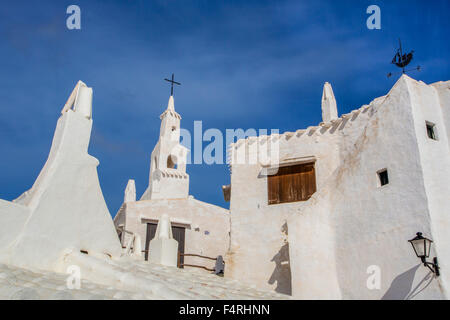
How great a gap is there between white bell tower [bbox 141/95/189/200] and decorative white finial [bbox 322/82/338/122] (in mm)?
11262

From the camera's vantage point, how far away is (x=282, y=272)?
44.8 ft

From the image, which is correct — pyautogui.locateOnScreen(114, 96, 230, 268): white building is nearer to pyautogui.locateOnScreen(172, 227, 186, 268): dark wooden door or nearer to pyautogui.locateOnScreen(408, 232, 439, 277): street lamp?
pyautogui.locateOnScreen(172, 227, 186, 268): dark wooden door

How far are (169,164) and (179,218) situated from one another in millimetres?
6599

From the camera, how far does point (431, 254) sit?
8.98 metres

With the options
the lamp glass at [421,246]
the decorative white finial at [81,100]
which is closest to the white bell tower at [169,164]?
the decorative white finial at [81,100]

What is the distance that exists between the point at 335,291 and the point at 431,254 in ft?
9.51

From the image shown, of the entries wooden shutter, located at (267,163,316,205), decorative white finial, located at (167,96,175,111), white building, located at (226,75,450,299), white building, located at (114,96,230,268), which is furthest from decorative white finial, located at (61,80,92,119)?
decorative white finial, located at (167,96,175,111)

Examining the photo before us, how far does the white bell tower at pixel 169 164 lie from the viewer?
987 inches

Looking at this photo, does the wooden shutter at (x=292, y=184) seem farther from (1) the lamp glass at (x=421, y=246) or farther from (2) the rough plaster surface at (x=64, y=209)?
(2) the rough plaster surface at (x=64, y=209)

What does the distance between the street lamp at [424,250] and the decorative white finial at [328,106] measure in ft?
25.8

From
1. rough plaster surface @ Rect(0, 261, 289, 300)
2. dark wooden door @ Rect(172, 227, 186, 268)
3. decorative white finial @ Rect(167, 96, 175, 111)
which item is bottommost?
rough plaster surface @ Rect(0, 261, 289, 300)

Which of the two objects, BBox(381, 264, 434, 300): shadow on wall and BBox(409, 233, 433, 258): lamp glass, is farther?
BBox(381, 264, 434, 300): shadow on wall

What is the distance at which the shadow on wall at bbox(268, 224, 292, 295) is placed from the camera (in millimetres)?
13330
